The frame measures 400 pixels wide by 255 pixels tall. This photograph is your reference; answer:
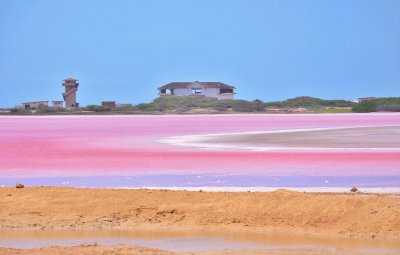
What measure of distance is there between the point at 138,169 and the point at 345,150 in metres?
8.69

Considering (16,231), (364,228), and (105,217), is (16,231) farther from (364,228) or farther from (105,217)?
(364,228)

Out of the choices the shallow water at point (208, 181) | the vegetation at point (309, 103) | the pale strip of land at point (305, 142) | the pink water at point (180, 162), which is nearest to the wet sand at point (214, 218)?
the shallow water at point (208, 181)

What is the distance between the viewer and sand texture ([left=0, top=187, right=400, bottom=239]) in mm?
11234

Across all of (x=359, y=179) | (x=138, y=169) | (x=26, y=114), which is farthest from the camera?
(x=26, y=114)

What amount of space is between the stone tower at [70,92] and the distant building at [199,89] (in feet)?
40.1

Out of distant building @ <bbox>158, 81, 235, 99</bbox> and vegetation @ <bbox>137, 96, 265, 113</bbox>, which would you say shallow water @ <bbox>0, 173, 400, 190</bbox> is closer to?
vegetation @ <bbox>137, 96, 265, 113</bbox>

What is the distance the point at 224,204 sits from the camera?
12375 millimetres

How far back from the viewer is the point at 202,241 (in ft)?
35.0

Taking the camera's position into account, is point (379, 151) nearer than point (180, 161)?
No

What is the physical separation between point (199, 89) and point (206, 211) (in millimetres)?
100070

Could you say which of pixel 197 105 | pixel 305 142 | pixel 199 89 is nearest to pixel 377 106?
pixel 197 105

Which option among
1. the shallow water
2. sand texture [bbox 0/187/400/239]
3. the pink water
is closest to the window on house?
the pink water

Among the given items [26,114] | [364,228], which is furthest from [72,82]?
[364,228]

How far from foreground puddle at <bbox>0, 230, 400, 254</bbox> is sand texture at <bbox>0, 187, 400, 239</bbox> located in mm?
343
